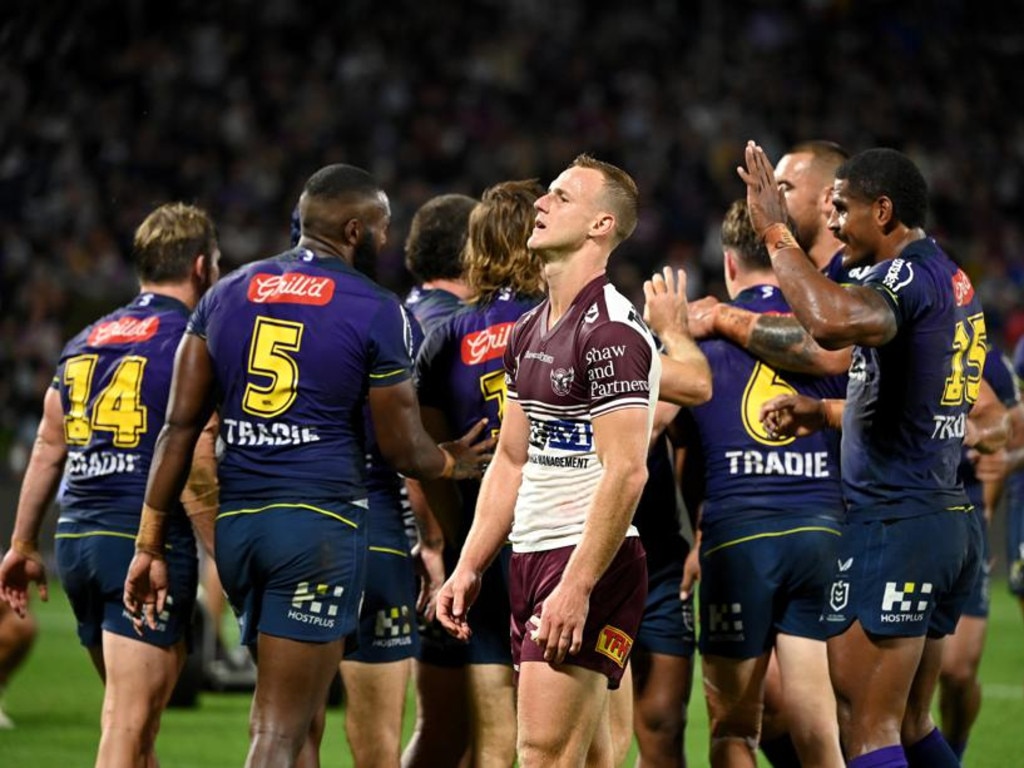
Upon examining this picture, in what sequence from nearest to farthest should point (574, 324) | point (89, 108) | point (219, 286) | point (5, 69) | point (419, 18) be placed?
point (574, 324) → point (219, 286) → point (5, 69) → point (89, 108) → point (419, 18)

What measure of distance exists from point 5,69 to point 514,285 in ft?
53.7

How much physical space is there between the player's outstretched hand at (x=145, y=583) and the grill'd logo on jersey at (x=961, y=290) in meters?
3.15

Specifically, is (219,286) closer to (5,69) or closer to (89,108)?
(5,69)

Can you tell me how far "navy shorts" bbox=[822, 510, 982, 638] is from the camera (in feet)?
20.8

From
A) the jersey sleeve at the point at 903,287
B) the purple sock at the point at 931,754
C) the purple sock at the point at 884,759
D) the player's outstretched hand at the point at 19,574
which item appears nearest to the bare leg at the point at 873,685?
the purple sock at the point at 884,759

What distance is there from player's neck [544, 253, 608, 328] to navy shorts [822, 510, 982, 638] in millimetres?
1650

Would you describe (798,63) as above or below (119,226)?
above

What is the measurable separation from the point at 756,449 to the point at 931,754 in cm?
139

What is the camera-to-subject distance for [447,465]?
21.5ft

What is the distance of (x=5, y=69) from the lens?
2159cm

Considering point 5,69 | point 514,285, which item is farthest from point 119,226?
point 514,285

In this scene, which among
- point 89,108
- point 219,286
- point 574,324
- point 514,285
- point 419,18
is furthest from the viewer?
point 419,18

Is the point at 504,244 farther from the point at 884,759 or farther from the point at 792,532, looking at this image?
the point at 884,759

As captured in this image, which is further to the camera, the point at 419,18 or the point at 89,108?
the point at 419,18
